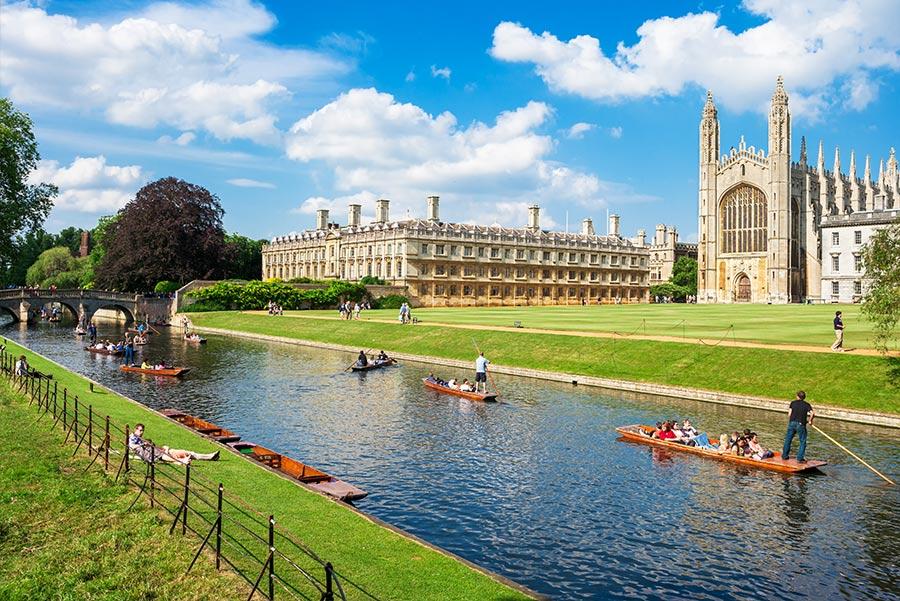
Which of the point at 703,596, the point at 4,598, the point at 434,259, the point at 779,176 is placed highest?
the point at 779,176

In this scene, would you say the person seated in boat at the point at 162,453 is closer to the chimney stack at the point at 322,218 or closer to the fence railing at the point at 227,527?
the fence railing at the point at 227,527

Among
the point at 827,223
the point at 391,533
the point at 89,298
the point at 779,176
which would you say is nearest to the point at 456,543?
the point at 391,533

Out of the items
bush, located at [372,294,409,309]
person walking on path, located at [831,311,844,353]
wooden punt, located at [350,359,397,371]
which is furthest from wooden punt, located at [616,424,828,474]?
bush, located at [372,294,409,309]

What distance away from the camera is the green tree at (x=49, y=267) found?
120375 mm

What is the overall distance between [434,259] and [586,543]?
8540cm

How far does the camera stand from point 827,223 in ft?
310

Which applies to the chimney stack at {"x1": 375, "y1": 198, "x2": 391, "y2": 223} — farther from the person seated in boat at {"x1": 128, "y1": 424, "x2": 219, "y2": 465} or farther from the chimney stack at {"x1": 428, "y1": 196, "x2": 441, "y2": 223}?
the person seated in boat at {"x1": 128, "y1": 424, "x2": 219, "y2": 465}

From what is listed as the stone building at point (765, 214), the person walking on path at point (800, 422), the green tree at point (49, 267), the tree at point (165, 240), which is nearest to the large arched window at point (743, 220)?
the stone building at point (765, 214)

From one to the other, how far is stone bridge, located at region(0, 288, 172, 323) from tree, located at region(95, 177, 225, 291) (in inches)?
198

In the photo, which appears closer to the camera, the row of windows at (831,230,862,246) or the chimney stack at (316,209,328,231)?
the row of windows at (831,230,862,246)

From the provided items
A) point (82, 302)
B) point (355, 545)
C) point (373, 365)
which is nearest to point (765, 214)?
point (373, 365)

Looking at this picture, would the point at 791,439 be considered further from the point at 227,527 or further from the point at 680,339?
the point at 680,339

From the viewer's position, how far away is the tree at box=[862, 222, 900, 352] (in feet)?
90.2

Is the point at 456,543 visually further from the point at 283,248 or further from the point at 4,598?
the point at 283,248
